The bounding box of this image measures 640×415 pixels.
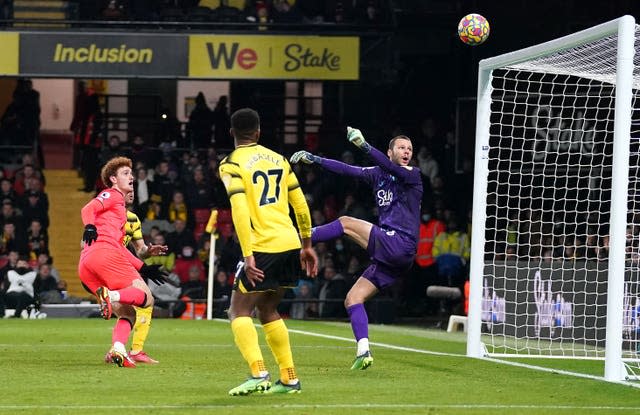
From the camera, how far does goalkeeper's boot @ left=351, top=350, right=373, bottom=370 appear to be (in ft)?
36.1

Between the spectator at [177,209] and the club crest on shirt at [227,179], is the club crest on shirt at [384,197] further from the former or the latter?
the spectator at [177,209]

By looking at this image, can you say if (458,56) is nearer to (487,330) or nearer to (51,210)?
(51,210)

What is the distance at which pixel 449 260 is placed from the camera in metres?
24.0

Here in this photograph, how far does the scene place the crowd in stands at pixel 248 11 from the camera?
25547 millimetres

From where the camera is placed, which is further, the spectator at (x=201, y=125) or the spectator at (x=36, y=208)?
the spectator at (x=201, y=125)

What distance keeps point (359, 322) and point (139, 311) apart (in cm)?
215

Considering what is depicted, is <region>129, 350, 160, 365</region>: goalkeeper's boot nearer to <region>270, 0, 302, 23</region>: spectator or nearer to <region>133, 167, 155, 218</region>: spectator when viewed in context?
<region>133, 167, 155, 218</region>: spectator

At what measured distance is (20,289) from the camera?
2203cm

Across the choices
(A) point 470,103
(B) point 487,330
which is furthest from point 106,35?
(B) point 487,330

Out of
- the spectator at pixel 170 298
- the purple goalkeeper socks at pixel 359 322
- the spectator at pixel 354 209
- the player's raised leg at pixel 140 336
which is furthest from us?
the spectator at pixel 354 209

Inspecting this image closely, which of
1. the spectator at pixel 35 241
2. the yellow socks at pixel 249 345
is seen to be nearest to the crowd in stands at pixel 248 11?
the spectator at pixel 35 241

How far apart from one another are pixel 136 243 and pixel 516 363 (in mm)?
3875

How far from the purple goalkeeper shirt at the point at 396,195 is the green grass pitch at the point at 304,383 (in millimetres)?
1299

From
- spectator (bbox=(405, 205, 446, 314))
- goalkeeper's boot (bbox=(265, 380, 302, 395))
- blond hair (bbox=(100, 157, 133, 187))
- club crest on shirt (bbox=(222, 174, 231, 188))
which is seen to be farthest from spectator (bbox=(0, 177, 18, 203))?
club crest on shirt (bbox=(222, 174, 231, 188))
